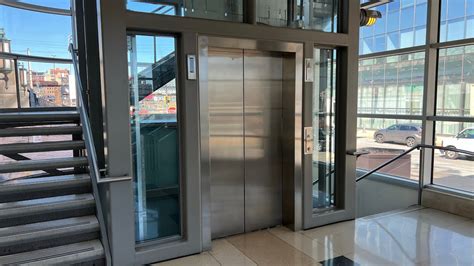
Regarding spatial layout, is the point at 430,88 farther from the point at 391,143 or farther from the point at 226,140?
the point at 226,140

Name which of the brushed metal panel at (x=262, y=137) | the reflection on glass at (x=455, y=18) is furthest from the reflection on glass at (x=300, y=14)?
the reflection on glass at (x=455, y=18)

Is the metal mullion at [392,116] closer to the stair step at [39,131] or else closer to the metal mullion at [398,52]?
the metal mullion at [398,52]

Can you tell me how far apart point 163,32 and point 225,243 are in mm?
2111

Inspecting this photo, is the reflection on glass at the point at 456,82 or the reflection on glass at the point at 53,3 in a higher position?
the reflection on glass at the point at 53,3

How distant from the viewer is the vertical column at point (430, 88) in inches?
188

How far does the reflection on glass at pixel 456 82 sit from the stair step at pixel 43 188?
4.70 m

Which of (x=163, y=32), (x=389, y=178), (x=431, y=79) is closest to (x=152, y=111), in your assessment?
(x=163, y=32)

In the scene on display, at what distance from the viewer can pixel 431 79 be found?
482cm

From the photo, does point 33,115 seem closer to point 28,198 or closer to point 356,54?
point 28,198

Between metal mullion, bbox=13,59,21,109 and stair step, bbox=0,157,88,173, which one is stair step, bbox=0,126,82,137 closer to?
stair step, bbox=0,157,88,173

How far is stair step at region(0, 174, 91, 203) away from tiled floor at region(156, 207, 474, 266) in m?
1.23

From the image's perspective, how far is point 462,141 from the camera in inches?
183

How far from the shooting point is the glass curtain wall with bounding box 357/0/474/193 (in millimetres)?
4664

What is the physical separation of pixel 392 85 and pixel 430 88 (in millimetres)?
1535
